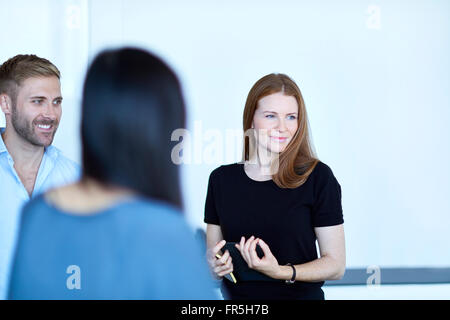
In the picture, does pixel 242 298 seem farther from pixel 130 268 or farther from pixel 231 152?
pixel 231 152

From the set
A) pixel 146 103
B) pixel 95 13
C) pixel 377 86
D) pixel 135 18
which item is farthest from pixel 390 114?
pixel 146 103

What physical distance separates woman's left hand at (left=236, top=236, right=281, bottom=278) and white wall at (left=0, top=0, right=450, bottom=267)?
3.74ft

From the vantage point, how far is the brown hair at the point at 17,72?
183cm

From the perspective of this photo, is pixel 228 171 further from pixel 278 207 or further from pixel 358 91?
pixel 358 91

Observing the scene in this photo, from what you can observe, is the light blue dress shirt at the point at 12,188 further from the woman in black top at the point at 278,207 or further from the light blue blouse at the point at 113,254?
the light blue blouse at the point at 113,254

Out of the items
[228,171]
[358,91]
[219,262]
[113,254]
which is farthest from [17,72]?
[358,91]

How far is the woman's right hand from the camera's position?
1.41 m

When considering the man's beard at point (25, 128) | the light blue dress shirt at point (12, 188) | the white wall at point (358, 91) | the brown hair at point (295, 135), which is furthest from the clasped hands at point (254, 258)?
the white wall at point (358, 91)

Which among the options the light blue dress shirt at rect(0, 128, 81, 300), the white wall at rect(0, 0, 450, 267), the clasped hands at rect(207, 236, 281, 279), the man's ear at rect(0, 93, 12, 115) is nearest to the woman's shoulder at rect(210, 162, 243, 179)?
the clasped hands at rect(207, 236, 281, 279)

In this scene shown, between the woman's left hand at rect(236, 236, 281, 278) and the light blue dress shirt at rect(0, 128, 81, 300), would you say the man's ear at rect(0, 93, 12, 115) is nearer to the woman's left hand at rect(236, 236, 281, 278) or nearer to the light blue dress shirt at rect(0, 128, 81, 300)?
the light blue dress shirt at rect(0, 128, 81, 300)

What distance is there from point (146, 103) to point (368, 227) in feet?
6.52

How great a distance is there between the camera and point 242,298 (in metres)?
1.45

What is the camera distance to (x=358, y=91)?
260 centimetres

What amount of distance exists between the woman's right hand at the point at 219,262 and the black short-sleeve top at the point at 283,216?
Result: 0.07 meters
